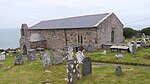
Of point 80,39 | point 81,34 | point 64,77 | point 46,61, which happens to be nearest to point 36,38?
point 80,39

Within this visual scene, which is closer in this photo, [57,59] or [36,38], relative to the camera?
[57,59]

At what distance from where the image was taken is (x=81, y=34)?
32781 millimetres

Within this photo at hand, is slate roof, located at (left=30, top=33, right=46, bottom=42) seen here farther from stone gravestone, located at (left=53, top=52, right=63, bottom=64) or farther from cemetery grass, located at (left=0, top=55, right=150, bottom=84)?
cemetery grass, located at (left=0, top=55, right=150, bottom=84)

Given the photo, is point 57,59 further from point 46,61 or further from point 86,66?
point 86,66

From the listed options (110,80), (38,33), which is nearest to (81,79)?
(110,80)

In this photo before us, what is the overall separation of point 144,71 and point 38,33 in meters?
27.6

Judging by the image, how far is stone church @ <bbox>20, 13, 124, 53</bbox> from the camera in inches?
1230

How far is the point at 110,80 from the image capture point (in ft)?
46.3

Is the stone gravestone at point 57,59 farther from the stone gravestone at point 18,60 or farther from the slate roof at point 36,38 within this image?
the slate roof at point 36,38

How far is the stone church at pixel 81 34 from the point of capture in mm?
31234

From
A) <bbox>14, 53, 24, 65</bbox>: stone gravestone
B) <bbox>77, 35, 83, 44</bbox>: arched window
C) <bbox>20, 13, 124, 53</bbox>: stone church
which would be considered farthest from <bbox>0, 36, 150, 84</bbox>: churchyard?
<bbox>77, 35, 83, 44</bbox>: arched window

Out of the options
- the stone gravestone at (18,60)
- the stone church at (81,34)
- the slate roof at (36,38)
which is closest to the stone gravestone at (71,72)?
the stone gravestone at (18,60)

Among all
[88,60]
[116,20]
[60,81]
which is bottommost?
[60,81]

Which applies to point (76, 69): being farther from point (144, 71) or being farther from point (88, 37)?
point (88, 37)
